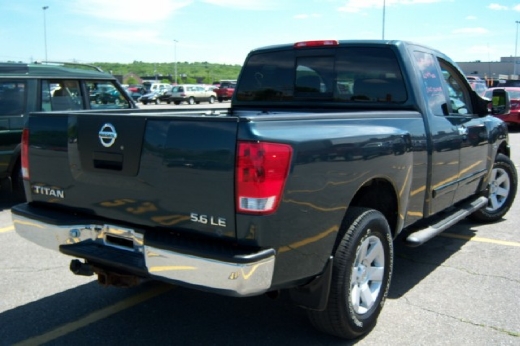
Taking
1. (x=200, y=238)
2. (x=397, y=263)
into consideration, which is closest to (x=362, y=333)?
(x=200, y=238)

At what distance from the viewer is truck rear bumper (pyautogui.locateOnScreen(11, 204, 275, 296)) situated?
2.66m

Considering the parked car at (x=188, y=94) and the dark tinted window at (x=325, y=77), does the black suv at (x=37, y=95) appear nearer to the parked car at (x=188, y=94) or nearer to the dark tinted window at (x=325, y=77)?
the dark tinted window at (x=325, y=77)

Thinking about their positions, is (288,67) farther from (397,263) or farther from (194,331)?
(194,331)

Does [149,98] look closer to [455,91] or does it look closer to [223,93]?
[223,93]

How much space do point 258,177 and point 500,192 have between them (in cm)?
495

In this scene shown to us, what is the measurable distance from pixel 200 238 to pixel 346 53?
2625 mm

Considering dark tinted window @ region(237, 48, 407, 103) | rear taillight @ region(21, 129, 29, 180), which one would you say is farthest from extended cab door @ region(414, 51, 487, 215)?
rear taillight @ region(21, 129, 29, 180)

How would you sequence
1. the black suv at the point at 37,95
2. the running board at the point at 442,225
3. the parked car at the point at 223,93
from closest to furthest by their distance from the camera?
the running board at the point at 442,225 → the black suv at the point at 37,95 → the parked car at the point at 223,93

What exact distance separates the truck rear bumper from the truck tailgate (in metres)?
0.12

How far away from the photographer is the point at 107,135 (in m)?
3.14

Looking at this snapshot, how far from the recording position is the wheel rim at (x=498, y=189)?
6.48 metres

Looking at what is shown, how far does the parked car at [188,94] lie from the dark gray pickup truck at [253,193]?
41.9 m

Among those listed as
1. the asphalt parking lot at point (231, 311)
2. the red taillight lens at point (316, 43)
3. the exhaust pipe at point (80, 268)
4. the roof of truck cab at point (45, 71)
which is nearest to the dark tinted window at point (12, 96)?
the roof of truck cab at point (45, 71)

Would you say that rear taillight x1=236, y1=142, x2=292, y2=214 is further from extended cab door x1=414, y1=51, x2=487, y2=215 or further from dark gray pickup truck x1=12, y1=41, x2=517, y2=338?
extended cab door x1=414, y1=51, x2=487, y2=215
